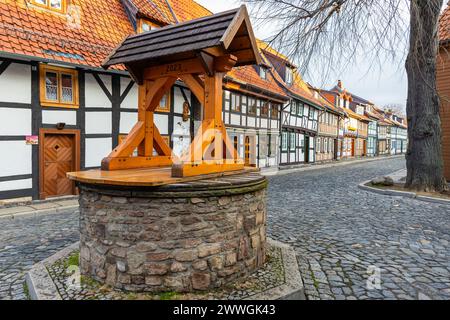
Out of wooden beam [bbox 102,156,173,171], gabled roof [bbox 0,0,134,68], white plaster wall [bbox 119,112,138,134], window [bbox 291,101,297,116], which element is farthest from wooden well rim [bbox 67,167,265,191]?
window [bbox 291,101,297,116]

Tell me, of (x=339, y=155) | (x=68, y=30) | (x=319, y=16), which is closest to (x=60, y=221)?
(x=68, y=30)

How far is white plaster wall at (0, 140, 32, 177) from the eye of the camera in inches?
299

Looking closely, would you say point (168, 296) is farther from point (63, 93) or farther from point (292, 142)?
point (292, 142)

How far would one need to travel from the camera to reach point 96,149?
9.41 meters

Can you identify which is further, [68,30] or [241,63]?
[68,30]

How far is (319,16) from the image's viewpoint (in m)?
6.25

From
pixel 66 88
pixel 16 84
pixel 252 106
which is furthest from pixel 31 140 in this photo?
pixel 252 106

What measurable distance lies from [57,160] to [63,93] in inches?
74.5

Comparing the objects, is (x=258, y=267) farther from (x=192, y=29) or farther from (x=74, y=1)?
(x=74, y=1)

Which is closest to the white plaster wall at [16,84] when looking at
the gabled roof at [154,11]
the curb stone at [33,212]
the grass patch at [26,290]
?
the curb stone at [33,212]

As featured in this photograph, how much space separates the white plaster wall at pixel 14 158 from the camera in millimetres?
7594

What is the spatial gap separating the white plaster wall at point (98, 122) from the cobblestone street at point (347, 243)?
10.2ft

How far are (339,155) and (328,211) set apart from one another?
2616 cm

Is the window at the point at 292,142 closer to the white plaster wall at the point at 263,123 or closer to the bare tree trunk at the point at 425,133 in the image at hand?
the white plaster wall at the point at 263,123
